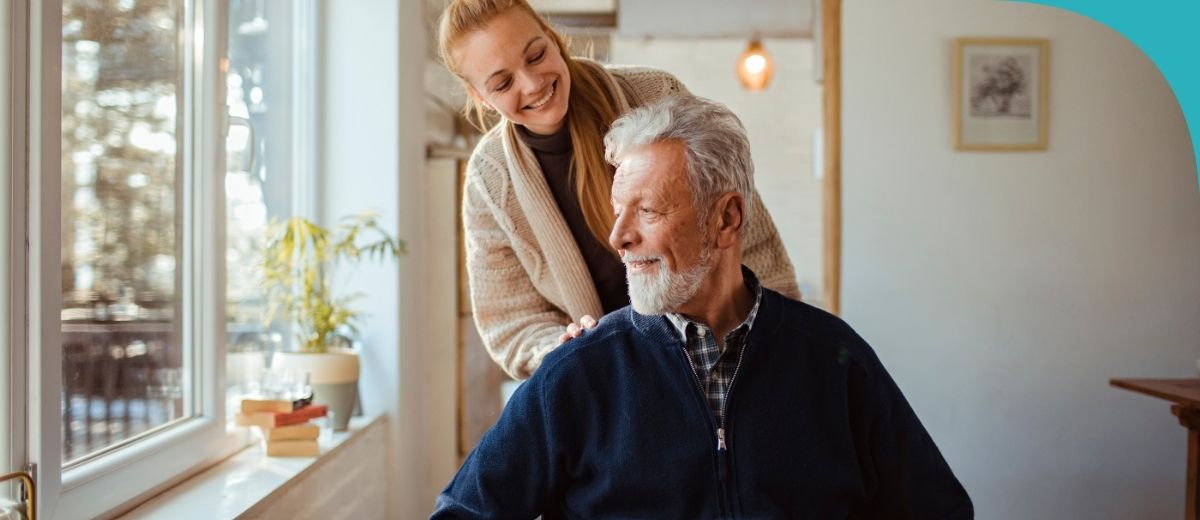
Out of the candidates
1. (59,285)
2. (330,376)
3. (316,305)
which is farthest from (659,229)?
(316,305)

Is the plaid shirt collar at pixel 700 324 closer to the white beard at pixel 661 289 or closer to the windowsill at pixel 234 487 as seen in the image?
the white beard at pixel 661 289


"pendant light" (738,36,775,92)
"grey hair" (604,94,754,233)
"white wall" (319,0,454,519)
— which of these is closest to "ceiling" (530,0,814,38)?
"pendant light" (738,36,775,92)

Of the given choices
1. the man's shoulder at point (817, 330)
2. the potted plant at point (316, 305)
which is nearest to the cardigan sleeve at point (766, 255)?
the man's shoulder at point (817, 330)

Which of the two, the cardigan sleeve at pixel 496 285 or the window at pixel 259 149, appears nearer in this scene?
the cardigan sleeve at pixel 496 285

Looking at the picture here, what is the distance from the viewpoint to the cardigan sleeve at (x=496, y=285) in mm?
1987

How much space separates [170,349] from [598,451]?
4.19 feet

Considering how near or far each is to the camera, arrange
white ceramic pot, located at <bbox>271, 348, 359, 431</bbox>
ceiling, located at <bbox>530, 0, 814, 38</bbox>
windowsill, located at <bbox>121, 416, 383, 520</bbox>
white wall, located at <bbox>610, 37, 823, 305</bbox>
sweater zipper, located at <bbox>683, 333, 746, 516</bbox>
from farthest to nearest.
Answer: white wall, located at <bbox>610, 37, 823, 305</bbox> → ceiling, located at <bbox>530, 0, 814, 38</bbox> → white ceramic pot, located at <bbox>271, 348, 359, 431</bbox> → windowsill, located at <bbox>121, 416, 383, 520</bbox> → sweater zipper, located at <bbox>683, 333, 746, 516</bbox>

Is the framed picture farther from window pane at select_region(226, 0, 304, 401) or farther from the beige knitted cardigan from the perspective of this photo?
window pane at select_region(226, 0, 304, 401)

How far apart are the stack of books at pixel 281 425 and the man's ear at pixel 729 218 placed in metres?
1.43

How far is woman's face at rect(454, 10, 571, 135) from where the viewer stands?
1741 mm

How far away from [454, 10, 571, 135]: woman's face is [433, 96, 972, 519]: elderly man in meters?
0.23

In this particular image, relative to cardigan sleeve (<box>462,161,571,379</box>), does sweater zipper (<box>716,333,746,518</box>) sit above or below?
below

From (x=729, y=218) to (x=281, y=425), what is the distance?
1.47m


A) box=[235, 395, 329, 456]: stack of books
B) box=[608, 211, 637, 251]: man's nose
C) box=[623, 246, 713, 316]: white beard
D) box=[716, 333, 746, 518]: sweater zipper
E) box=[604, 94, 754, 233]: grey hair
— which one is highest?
box=[604, 94, 754, 233]: grey hair
